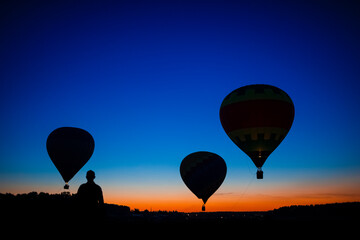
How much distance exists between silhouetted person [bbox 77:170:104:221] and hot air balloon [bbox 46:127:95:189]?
69.9 ft

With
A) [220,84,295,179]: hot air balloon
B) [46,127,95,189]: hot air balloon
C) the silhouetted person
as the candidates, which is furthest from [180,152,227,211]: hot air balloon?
the silhouetted person

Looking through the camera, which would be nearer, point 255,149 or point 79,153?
point 255,149

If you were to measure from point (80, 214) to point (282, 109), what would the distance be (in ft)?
62.5

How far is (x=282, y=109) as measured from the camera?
22.6 m

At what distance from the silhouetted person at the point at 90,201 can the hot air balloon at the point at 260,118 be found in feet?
54.6

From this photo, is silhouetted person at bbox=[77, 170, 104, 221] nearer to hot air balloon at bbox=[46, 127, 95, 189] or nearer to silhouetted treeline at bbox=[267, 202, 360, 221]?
hot air balloon at bbox=[46, 127, 95, 189]

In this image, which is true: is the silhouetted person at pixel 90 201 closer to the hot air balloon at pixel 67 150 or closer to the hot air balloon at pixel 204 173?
the hot air balloon at pixel 67 150

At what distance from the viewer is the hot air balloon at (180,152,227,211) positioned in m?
34.5

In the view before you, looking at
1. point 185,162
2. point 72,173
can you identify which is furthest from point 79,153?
point 185,162

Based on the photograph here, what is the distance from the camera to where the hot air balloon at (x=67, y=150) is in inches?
1069

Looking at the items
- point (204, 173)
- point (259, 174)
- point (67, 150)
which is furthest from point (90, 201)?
point (204, 173)

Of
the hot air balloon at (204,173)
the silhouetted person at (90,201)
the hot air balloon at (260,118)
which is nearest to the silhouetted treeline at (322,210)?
the hot air balloon at (204,173)

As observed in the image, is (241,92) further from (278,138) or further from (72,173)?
(72,173)

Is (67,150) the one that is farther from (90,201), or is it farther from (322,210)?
(322,210)
